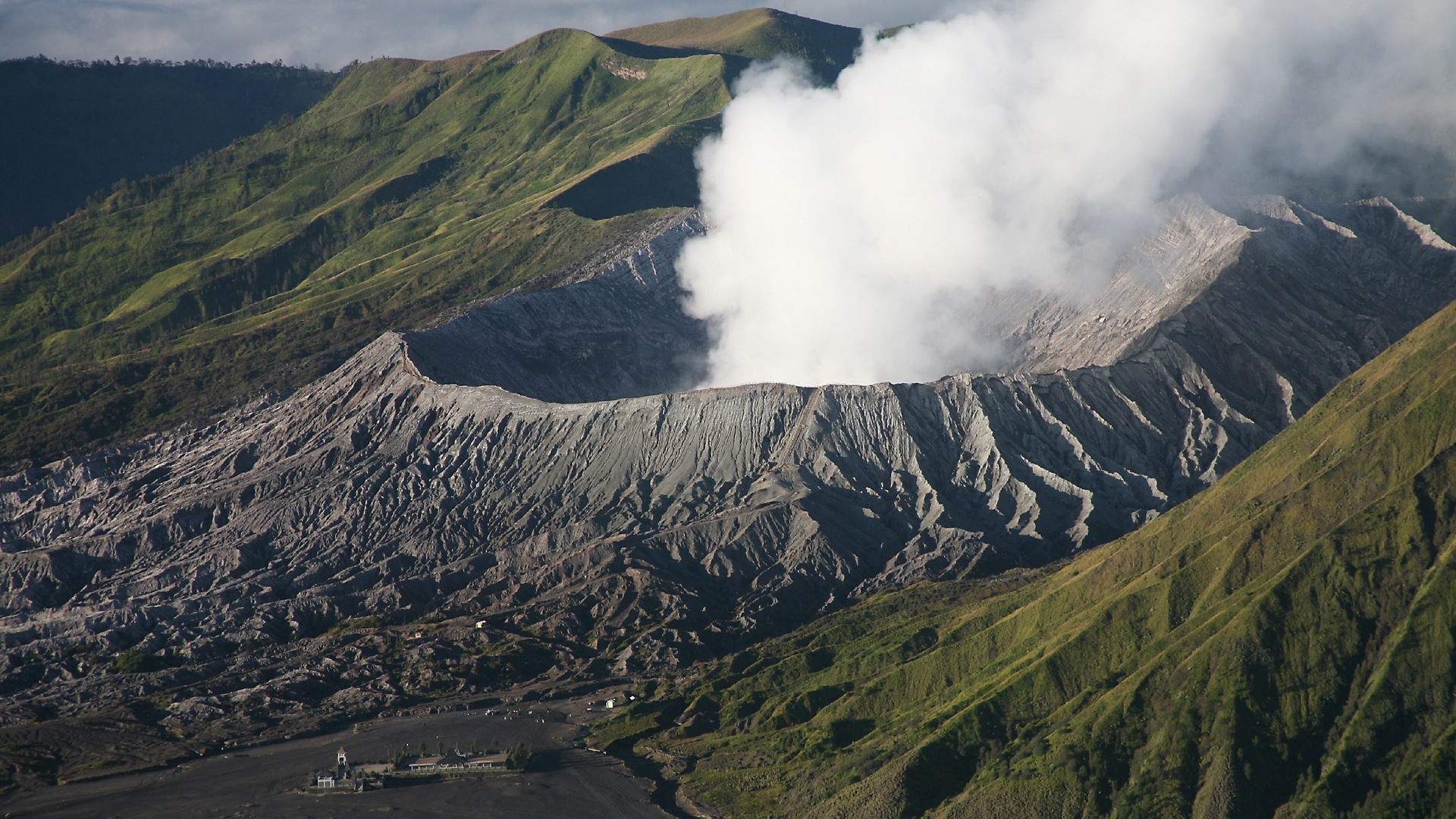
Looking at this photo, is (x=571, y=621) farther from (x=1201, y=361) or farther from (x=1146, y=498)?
(x=1201, y=361)

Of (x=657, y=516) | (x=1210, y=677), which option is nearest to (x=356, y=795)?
(x=1210, y=677)

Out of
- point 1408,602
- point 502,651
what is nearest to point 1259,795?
point 1408,602

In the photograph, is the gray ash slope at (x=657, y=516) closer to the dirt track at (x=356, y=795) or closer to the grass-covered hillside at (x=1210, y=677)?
the dirt track at (x=356, y=795)

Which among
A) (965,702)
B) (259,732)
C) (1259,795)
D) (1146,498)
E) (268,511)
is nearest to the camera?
(1259,795)

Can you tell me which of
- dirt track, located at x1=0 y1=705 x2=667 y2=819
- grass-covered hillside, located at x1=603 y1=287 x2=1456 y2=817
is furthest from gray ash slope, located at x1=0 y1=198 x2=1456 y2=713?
grass-covered hillside, located at x1=603 y1=287 x2=1456 y2=817

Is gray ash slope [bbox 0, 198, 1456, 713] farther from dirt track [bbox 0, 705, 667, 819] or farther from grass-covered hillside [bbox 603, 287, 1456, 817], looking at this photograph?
grass-covered hillside [bbox 603, 287, 1456, 817]
